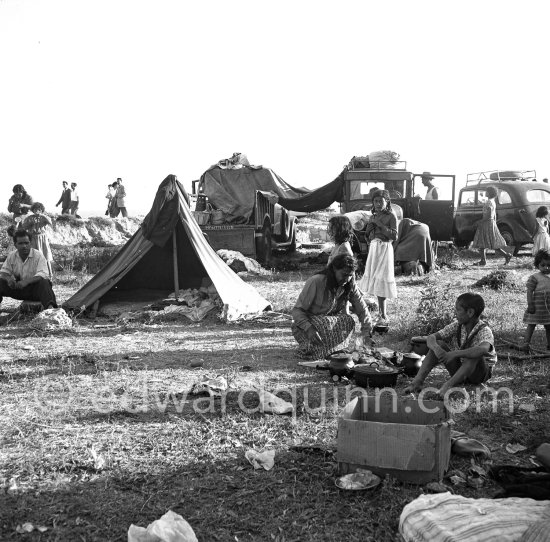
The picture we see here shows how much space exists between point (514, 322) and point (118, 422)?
15.1 feet

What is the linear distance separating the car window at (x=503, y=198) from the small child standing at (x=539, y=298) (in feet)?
31.2

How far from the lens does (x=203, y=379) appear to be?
479 centimetres

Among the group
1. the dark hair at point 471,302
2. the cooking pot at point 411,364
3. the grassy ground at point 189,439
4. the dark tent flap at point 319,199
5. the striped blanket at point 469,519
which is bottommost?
the grassy ground at point 189,439

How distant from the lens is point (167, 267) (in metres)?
9.00

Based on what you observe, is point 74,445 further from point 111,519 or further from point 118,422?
point 111,519

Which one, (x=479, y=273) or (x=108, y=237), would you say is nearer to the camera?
(x=479, y=273)

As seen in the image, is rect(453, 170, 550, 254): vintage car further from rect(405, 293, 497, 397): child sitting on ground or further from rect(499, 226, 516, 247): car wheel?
rect(405, 293, 497, 397): child sitting on ground

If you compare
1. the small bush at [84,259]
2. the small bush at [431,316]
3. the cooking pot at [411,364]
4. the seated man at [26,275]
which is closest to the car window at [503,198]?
the small bush at [84,259]

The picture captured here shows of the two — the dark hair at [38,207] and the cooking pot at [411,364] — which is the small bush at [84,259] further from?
the cooking pot at [411,364]

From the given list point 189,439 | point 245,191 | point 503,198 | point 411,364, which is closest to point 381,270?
point 411,364

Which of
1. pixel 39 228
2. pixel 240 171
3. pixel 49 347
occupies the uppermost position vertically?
pixel 240 171

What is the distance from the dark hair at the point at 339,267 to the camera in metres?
5.24

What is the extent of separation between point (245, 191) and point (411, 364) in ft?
34.3

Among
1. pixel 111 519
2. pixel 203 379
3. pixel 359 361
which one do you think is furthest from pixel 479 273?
pixel 111 519
